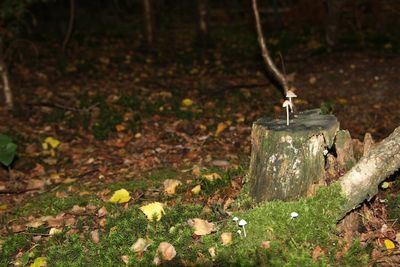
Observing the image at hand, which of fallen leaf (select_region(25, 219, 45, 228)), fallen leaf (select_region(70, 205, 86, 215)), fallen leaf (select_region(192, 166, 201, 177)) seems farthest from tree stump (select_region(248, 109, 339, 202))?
fallen leaf (select_region(25, 219, 45, 228))

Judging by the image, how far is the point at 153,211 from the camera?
14.6 feet

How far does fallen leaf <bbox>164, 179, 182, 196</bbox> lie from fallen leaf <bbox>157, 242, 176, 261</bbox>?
1433 mm

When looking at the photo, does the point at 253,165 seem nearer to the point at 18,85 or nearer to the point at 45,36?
the point at 18,85

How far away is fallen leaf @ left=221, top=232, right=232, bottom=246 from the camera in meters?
3.85

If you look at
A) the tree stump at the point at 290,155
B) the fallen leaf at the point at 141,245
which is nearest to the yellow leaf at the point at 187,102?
the tree stump at the point at 290,155

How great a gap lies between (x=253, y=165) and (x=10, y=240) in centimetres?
245

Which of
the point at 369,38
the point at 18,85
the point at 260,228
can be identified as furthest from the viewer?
the point at 369,38

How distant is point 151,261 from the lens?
3838mm

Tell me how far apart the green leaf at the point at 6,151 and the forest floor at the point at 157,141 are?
48 centimetres

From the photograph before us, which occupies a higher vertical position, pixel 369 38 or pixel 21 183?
pixel 369 38

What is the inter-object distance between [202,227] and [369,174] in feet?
4.82

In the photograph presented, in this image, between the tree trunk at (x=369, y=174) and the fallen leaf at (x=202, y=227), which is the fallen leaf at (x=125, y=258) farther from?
the tree trunk at (x=369, y=174)

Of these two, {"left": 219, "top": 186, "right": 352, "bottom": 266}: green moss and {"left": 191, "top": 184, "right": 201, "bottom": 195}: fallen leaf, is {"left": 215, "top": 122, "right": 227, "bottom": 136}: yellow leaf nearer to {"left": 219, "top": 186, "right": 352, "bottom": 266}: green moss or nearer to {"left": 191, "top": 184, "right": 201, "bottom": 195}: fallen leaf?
{"left": 191, "top": 184, "right": 201, "bottom": 195}: fallen leaf

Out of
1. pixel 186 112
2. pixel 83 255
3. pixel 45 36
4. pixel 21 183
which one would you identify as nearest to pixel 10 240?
pixel 83 255
